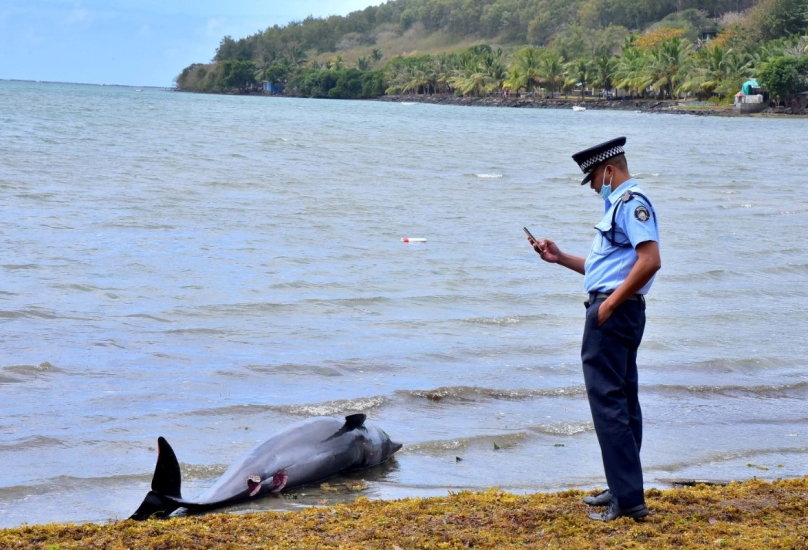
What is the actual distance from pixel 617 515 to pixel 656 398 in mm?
4263

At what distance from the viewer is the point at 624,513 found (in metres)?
5.41

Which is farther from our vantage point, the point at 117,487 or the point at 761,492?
the point at 117,487

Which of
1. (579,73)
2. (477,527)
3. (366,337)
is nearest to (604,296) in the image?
(477,527)

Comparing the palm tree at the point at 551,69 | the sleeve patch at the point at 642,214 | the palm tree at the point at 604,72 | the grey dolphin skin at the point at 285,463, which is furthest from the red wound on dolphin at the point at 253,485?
the palm tree at the point at 551,69

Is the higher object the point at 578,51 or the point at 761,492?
the point at 578,51

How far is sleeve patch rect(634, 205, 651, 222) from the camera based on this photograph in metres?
5.11

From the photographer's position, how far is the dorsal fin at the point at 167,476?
6020mm

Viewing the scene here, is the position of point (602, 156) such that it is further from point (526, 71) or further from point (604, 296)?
point (526, 71)

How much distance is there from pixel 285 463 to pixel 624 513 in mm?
2455

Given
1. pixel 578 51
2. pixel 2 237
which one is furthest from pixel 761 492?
pixel 578 51

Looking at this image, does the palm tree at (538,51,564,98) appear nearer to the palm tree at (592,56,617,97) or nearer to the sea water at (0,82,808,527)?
the palm tree at (592,56,617,97)

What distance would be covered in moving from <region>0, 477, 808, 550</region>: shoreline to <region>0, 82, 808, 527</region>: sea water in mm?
972

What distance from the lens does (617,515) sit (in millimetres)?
5422

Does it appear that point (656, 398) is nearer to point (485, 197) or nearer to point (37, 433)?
point (37, 433)
